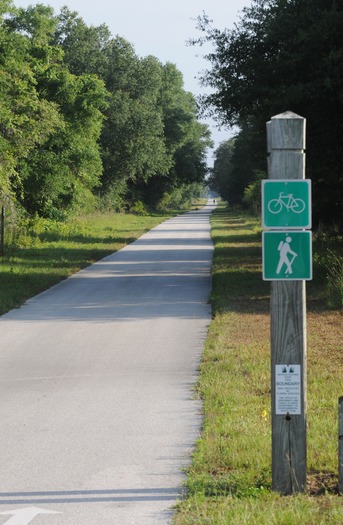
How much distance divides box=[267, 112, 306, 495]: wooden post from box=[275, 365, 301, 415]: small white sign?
0.02 metres

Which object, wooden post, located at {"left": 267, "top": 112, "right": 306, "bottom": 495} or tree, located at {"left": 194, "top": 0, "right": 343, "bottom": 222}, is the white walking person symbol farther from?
tree, located at {"left": 194, "top": 0, "right": 343, "bottom": 222}

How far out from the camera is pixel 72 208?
54656mm

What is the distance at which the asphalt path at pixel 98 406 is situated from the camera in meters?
6.47

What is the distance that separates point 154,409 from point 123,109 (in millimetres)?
59633

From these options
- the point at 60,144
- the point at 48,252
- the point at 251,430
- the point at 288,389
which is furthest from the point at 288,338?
the point at 60,144

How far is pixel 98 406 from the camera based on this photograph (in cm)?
972

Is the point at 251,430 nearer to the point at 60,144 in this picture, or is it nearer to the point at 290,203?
the point at 290,203

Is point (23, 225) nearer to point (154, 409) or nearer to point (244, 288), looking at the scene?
point (244, 288)

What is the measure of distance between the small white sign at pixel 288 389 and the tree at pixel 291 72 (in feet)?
49.7

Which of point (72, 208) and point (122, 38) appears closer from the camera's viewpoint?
point (72, 208)

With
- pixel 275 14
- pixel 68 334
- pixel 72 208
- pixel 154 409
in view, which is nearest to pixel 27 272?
pixel 275 14

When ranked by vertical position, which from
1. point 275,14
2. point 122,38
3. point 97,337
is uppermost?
point 122,38

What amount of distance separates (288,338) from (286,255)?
0.56m

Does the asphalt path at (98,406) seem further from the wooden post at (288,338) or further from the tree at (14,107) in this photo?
the tree at (14,107)
